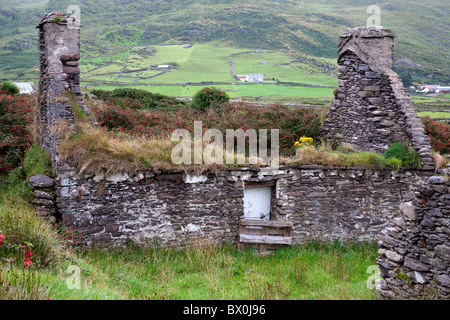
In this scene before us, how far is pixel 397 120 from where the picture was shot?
1227 cm

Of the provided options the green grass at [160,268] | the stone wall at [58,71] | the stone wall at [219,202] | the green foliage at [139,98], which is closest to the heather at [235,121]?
the stone wall at [219,202]

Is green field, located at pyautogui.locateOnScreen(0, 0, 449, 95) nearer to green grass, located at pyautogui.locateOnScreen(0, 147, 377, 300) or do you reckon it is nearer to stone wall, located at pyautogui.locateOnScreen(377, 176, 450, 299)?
green grass, located at pyautogui.locateOnScreen(0, 147, 377, 300)

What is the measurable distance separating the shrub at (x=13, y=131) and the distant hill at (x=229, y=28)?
50.2 metres

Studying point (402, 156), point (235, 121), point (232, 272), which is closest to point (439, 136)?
point (402, 156)

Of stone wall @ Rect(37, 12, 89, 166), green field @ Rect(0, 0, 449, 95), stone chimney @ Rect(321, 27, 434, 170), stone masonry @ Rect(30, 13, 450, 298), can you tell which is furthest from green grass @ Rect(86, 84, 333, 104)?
stone wall @ Rect(37, 12, 89, 166)

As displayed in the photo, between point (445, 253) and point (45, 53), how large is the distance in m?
10.6

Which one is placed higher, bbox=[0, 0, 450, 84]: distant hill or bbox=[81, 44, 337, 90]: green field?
bbox=[0, 0, 450, 84]: distant hill

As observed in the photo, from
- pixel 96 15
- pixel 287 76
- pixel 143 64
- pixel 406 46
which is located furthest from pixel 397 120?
pixel 96 15

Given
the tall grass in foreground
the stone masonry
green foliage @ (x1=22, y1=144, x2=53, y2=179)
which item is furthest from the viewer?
green foliage @ (x1=22, y1=144, x2=53, y2=179)

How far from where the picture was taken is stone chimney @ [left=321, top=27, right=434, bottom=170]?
477 inches

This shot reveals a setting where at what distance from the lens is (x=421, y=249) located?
608cm

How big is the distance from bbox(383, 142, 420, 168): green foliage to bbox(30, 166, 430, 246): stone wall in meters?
0.32

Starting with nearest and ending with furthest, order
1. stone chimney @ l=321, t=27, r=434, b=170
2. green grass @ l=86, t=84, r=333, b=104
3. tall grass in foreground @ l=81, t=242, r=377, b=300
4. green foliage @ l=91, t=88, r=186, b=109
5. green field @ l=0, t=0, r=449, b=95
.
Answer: tall grass in foreground @ l=81, t=242, r=377, b=300
stone chimney @ l=321, t=27, r=434, b=170
green foliage @ l=91, t=88, r=186, b=109
green grass @ l=86, t=84, r=333, b=104
green field @ l=0, t=0, r=449, b=95

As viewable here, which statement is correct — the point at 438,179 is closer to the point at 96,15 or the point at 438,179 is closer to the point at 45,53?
the point at 45,53
